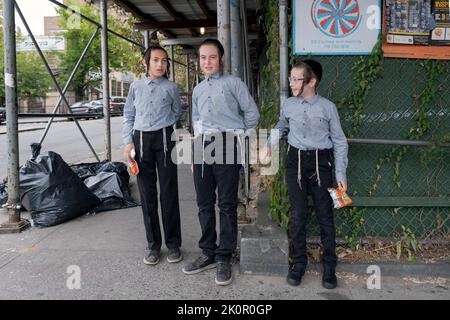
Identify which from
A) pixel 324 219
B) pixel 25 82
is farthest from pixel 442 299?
pixel 25 82

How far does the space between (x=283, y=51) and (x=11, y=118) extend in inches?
119

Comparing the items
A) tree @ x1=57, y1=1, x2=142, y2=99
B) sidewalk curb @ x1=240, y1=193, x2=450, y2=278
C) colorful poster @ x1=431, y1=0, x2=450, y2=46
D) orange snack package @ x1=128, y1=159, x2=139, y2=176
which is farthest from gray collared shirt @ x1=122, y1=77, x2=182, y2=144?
tree @ x1=57, y1=1, x2=142, y2=99

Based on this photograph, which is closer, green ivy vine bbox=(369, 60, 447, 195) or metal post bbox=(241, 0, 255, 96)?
green ivy vine bbox=(369, 60, 447, 195)

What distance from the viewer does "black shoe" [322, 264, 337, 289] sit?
11.3 ft

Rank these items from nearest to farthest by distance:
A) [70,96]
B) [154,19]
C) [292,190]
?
[292,190]
[154,19]
[70,96]

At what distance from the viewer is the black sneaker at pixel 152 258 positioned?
12.6 ft

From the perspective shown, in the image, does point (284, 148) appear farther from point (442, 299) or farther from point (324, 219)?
point (442, 299)

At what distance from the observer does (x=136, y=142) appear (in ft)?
12.5

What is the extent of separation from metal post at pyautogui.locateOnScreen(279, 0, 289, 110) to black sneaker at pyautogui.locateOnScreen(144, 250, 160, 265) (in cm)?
175

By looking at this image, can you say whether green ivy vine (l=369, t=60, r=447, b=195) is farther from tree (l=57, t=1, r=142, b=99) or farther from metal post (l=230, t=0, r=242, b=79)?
tree (l=57, t=1, r=142, b=99)

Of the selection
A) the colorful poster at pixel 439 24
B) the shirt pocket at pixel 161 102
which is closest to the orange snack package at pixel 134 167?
the shirt pocket at pixel 161 102

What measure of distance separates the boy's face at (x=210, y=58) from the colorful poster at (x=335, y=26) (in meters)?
0.73

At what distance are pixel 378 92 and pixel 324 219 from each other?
48.9 inches

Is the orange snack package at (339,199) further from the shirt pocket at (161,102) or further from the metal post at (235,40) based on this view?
the metal post at (235,40)
